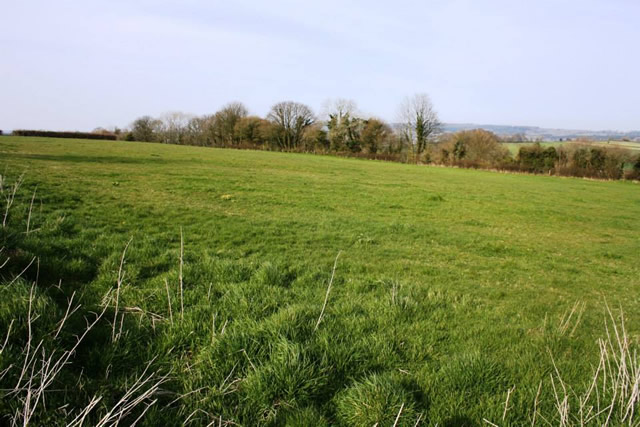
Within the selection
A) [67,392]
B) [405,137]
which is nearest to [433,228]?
[67,392]

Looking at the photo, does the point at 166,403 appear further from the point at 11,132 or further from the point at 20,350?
the point at 11,132

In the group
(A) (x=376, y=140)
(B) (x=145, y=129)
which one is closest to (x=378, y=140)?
(A) (x=376, y=140)

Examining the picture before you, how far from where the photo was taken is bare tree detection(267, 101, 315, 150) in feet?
311

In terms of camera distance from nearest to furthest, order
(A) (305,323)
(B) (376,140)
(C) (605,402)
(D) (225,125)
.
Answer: (C) (605,402), (A) (305,323), (B) (376,140), (D) (225,125)

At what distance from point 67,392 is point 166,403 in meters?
0.64

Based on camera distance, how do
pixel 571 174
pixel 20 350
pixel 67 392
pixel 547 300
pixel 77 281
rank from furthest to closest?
pixel 571 174
pixel 547 300
pixel 77 281
pixel 20 350
pixel 67 392

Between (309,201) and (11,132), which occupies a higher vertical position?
(11,132)

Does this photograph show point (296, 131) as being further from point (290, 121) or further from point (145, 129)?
point (145, 129)

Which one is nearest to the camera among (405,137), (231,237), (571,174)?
(231,237)

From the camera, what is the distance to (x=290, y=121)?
98250 millimetres

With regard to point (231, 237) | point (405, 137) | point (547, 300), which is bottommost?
point (547, 300)

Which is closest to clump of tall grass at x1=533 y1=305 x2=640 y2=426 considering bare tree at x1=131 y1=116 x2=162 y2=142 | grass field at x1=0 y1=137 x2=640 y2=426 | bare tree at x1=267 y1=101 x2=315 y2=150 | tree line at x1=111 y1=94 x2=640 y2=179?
grass field at x1=0 y1=137 x2=640 y2=426

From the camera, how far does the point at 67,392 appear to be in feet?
7.55

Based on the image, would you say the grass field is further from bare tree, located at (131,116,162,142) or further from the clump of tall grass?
bare tree, located at (131,116,162,142)
